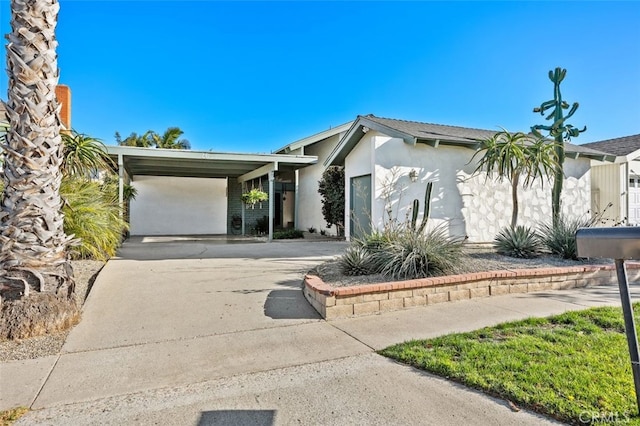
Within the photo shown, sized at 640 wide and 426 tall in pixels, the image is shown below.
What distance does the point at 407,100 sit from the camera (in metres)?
18.5

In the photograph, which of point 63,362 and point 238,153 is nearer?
point 63,362

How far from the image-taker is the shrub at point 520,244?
803 centimetres

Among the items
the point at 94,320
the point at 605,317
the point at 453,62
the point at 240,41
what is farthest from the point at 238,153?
the point at 605,317

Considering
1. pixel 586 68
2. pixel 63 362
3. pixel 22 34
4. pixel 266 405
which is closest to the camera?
pixel 266 405

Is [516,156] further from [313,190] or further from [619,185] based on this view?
[313,190]

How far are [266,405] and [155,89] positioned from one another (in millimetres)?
20270

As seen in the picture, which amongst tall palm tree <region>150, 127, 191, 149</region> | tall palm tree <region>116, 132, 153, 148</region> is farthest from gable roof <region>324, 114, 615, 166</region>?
tall palm tree <region>116, 132, 153, 148</region>

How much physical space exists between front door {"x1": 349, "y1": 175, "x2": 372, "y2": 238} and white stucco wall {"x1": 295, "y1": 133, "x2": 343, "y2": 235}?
118 inches

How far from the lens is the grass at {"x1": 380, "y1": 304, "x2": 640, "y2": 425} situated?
2529 mm

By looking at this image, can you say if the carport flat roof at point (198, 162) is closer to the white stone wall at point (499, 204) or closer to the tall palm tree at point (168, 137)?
the white stone wall at point (499, 204)

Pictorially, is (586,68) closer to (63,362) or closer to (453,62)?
(453,62)

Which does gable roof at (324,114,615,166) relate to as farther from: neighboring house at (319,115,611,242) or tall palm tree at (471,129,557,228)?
tall palm tree at (471,129,557,228)

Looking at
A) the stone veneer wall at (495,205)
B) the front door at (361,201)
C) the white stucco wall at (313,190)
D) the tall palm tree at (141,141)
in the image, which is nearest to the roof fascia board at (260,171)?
the white stucco wall at (313,190)

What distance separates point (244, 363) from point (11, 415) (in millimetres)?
1690
